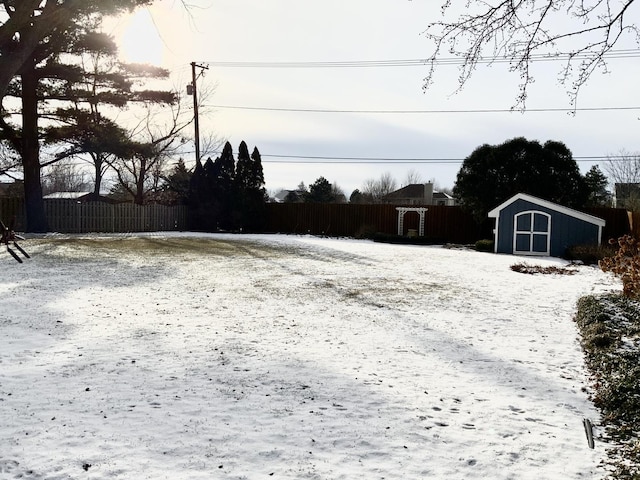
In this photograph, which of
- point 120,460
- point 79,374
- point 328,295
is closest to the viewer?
point 120,460

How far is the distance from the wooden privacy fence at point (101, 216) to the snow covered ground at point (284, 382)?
14323 mm

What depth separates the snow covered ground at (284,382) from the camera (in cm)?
331

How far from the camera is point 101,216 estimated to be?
25.2m

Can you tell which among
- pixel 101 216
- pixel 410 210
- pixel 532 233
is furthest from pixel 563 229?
pixel 101 216

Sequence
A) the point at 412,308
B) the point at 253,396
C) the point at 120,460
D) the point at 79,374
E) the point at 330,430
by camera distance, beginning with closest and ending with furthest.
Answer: the point at 120,460
the point at 330,430
the point at 253,396
the point at 79,374
the point at 412,308

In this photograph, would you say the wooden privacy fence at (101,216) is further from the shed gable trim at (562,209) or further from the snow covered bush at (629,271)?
the snow covered bush at (629,271)

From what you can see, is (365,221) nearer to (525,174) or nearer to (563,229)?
(525,174)

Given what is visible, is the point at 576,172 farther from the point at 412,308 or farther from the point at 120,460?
the point at 120,460

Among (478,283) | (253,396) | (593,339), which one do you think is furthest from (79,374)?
(478,283)

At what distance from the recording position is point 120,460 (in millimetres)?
3184

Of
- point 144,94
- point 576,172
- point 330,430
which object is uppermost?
point 144,94

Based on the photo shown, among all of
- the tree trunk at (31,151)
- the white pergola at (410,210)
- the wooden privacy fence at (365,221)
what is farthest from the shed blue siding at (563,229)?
the tree trunk at (31,151)

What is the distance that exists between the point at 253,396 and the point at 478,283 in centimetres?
810

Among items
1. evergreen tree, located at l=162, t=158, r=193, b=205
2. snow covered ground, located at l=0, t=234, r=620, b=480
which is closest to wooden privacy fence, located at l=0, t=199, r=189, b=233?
evergreen tree, located at l=162, t=158, r=193, b=205
